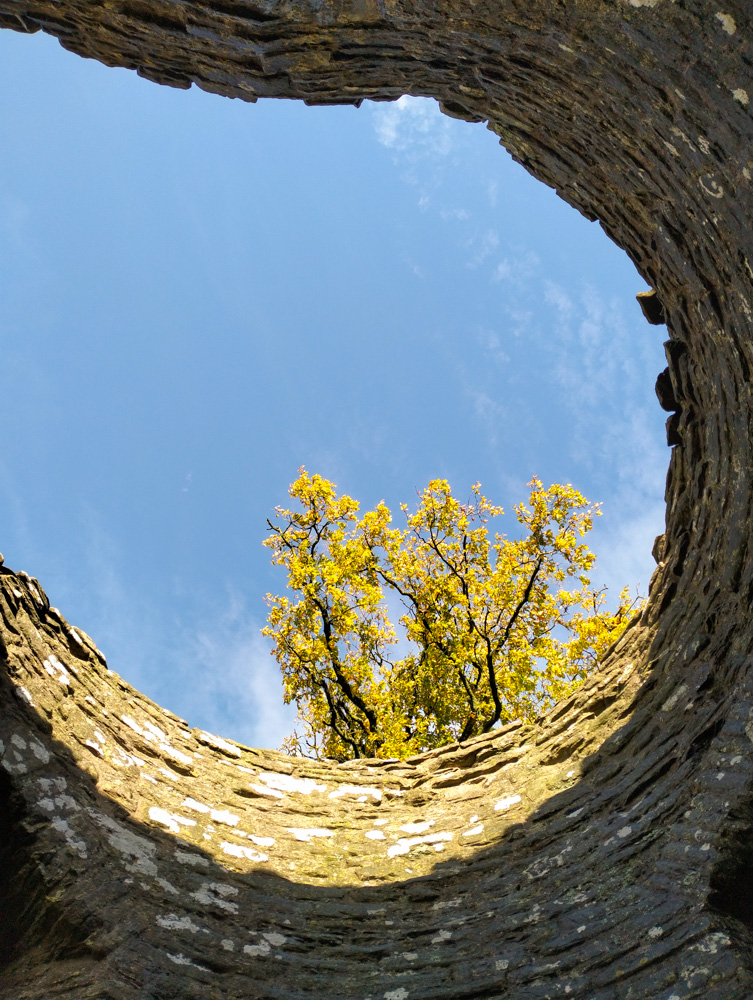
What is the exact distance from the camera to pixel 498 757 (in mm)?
8203

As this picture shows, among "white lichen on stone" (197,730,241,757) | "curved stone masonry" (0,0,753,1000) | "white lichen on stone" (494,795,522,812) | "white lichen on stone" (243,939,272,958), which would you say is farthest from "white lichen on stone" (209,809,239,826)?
"white lichen on stone" (494,795,522,812)

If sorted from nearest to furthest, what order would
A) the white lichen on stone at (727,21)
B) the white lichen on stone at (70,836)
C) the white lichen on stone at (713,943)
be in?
the white lichen on stone at (727,21)
the white lichen on stone at (713,943)
the white lichen on stone at (70,836)

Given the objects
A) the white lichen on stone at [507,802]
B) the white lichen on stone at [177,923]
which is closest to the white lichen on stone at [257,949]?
the white lichen on stone at [177,923]

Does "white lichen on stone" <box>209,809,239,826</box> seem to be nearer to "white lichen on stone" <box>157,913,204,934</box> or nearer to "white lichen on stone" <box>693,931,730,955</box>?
"white lichen on stone" <box>157,913,204,934</box>

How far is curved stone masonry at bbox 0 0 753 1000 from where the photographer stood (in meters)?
4.61

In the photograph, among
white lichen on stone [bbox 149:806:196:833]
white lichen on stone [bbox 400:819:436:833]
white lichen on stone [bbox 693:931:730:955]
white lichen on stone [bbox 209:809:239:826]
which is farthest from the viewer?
white lichen on stone [bbox 400:819:436:833]

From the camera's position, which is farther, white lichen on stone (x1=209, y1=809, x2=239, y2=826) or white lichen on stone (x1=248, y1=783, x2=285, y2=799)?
white lichen on stone (x1=248, y1=783, x2=285, y2=799)

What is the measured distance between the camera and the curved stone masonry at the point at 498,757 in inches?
181

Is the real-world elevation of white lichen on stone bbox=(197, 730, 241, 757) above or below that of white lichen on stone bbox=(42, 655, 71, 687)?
below

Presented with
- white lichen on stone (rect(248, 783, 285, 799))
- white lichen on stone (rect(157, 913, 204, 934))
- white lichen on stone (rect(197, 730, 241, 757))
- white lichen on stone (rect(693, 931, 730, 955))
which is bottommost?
white lichen on stone (rect(693, 931, 730, 955))

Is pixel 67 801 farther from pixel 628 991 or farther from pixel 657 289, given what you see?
pixel 657 289

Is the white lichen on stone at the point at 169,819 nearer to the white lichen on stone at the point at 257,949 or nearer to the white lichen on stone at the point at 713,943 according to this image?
the white lichen on stone at the point at 257,949

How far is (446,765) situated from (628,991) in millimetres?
Result: 4332

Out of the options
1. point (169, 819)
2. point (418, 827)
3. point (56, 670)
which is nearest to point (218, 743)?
point (169, 819)
